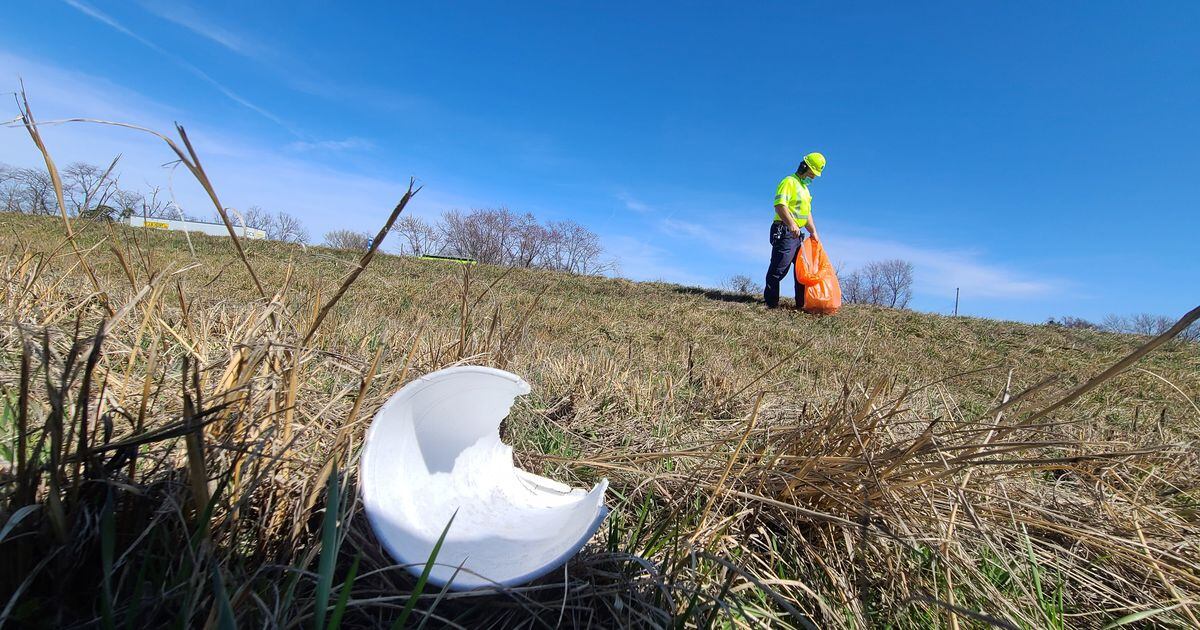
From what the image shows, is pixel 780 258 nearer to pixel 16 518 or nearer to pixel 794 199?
pixel 794 199

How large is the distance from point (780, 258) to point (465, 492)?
22.0 feet

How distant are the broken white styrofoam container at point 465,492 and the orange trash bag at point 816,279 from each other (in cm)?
630

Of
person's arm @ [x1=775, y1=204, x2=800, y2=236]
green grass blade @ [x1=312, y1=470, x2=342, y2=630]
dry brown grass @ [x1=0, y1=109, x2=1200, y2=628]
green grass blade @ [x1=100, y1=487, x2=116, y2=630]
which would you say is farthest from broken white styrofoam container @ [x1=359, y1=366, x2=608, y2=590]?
person's arm @ [x1=775, y1=204, x2=800, y2=236]

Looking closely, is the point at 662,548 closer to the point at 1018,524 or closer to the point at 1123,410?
the point at 1018,524

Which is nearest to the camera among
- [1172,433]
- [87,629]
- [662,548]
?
[87,629]

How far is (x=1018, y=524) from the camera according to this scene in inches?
50.9

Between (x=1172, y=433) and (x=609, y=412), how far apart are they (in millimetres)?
2813

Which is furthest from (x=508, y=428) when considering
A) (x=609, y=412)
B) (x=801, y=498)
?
(x=801, y=498)

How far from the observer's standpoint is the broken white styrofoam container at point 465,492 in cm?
103

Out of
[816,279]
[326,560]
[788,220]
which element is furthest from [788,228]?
[326,560]

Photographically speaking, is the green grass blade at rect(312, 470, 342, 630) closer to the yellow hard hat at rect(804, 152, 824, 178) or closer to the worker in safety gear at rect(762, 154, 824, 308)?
the worker in safety gear at rect(762, 154, 824, 308)

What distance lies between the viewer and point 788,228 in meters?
7.29

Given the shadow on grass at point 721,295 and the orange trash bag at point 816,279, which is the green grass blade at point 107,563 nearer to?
the orange trash bag at point 816,279

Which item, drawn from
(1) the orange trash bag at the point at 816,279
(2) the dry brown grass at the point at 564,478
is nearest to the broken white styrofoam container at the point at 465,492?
(2) the dry brown grass at the point at 564,478
